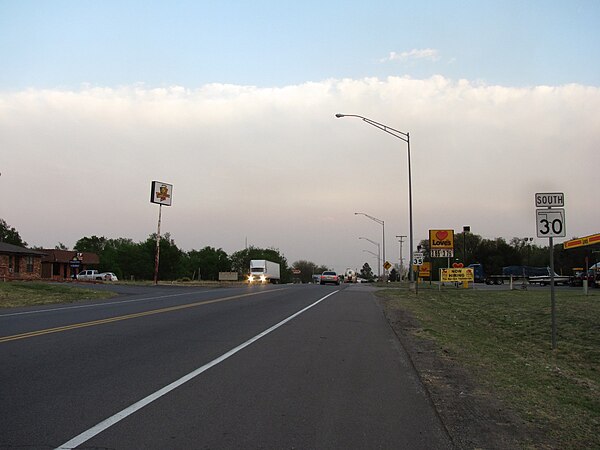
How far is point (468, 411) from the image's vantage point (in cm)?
714

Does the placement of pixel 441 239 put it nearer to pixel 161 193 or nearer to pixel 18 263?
pixel 161 193

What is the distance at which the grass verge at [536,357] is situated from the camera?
6980mm

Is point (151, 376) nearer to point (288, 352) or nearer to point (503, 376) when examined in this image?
point (288, 352)

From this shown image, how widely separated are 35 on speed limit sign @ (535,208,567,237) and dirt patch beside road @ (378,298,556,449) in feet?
12.1

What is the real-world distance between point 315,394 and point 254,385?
1.00 metres

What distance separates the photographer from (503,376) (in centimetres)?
963

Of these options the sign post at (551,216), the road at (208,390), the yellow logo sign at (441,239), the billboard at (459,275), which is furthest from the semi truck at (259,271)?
the sign post at (551,216)

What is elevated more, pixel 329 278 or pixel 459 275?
pixel 459 275

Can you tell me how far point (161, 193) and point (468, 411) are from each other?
59.6 m

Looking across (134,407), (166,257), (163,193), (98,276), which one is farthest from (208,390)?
(166,257)

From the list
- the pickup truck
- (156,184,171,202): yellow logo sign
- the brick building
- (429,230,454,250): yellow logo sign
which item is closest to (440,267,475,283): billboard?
(429,230,454,250): yellow logo sign

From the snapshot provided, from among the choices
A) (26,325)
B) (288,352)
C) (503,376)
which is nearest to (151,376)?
(288,352)

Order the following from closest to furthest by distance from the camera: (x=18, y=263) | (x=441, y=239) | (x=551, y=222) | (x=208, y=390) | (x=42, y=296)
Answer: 1. (x=208, y=390)
2. (x=551, y=222)
3. (x=42, y=296)
4. (x=441, y=239)
5. (x=18, y=263)

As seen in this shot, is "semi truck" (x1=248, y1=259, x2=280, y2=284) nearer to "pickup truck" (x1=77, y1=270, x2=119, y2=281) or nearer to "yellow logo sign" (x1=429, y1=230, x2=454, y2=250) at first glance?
"pickup truck" (x1=77, y1=270, x2=119, y2=281)
